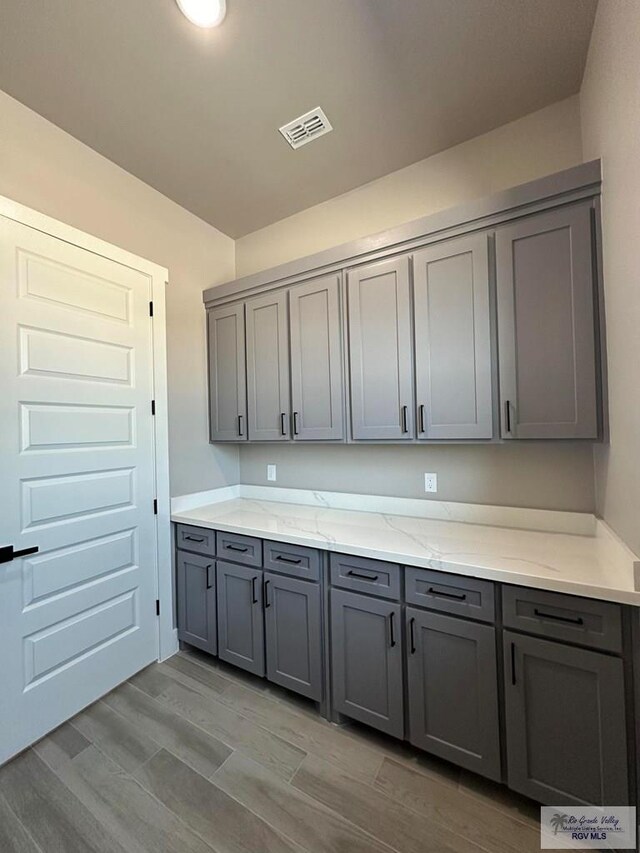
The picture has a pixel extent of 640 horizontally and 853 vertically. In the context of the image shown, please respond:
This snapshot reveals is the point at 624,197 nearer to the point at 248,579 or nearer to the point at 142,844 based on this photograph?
the point at 248,579

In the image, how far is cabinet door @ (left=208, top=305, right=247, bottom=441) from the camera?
252 cm

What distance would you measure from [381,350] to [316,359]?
428 millimetres

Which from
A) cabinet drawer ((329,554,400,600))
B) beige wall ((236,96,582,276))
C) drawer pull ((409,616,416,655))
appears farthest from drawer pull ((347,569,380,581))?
beige wall ((236,96,582,276))

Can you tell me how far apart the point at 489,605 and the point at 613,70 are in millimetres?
1977

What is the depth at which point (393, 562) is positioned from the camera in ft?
5.11

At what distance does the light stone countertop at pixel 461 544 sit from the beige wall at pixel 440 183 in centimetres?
184

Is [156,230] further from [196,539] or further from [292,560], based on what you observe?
[292,560]

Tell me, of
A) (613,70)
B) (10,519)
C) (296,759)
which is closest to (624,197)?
(613,70)

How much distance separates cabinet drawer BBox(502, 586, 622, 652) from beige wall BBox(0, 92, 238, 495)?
2085 millimetres

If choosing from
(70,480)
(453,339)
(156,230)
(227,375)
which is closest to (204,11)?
(156,230)

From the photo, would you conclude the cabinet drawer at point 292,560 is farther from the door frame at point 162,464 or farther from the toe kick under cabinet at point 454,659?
the door frame at point 162,464

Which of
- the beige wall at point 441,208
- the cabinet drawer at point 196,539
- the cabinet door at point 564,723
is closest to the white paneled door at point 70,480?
the cabinet drawer at point 196,539

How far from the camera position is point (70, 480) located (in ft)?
6.09

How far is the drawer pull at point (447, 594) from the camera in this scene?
142 centimetres
